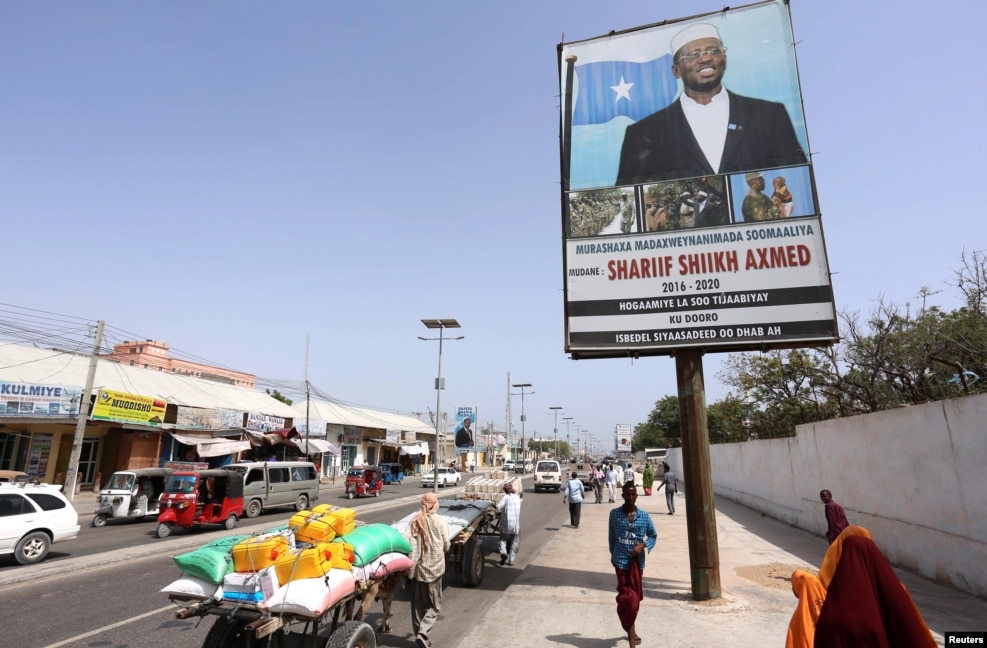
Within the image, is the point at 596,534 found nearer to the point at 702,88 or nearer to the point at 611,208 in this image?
the point at 611,208

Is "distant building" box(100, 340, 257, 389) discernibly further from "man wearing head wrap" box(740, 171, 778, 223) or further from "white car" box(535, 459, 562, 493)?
"man wearing head wrap" box(740, 171, 778, 223)

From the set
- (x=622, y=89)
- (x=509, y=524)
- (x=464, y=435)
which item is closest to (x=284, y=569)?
(x=509, y=524)

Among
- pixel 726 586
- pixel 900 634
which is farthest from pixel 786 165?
pixel 900 634

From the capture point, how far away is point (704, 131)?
369 inches

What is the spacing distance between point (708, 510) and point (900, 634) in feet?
19.1

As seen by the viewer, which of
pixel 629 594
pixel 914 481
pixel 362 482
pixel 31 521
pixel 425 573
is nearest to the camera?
pixel 629 594

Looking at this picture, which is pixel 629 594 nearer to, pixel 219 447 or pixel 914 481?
pixel 914 481

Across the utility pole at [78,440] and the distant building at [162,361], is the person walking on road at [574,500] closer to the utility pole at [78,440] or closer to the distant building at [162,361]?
the utility pole at [78,440]

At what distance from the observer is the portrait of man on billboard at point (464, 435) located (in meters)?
50.8

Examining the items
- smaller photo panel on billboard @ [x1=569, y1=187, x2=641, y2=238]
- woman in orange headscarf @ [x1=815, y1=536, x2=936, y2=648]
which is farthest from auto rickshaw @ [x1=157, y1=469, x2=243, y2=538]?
woman in orange headscarf @ [x1=815, y1=536, x2=936, y2=648]

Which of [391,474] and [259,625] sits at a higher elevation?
[259,625]

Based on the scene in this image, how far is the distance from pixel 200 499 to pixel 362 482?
478 inches

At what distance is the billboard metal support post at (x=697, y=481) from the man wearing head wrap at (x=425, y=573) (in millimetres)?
3937

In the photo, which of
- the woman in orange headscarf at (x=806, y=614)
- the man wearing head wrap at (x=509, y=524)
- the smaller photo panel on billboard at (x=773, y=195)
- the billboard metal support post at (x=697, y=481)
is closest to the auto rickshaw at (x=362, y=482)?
the man wearing head wrap at (x=509, y=524)
